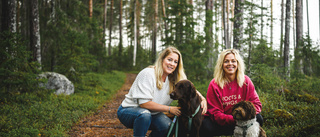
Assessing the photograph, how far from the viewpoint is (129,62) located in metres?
24.6

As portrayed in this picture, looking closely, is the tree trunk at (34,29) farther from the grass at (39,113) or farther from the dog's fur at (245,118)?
the dog's fur at (245,118)

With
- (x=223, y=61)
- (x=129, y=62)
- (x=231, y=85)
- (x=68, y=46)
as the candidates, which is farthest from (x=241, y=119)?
(x=129, y=62)

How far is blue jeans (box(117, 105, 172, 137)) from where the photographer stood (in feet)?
10.1

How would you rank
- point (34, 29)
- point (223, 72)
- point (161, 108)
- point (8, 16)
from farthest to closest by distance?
point (34, 29) < point (8, 16) < point (223, 72) < point (161, 108)

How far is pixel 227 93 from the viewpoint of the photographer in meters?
3.28

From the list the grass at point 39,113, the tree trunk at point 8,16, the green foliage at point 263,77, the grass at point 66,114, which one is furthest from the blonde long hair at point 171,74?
the tree trunk at point 8,16

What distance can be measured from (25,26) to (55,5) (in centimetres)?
212

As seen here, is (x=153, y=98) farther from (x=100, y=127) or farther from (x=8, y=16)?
(x=8, y=16)

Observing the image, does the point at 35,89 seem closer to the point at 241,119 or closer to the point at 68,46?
the point at 68,46

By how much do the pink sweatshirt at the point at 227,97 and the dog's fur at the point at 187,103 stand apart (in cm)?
30

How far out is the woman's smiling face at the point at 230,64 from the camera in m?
3.25

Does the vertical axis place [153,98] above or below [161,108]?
above

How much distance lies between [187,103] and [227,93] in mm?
777

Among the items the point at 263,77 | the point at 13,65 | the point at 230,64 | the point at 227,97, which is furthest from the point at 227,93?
the point at 13,65
